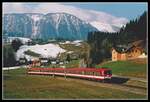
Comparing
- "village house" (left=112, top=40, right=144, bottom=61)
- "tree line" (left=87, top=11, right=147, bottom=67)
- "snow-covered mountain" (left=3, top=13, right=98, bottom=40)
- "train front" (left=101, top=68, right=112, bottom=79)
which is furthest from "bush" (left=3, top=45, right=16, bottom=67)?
"village house" (left=112, top=40, right=144, bottom=61)

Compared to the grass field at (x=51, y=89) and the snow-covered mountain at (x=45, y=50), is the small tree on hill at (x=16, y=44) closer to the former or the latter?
the snow-covered mountain at (x=45, y=50)

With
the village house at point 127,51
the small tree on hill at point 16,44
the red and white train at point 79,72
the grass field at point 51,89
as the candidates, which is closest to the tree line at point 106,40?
the village house at point 127,51

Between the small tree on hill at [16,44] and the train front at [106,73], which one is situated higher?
the small tree on hill at [16,44]

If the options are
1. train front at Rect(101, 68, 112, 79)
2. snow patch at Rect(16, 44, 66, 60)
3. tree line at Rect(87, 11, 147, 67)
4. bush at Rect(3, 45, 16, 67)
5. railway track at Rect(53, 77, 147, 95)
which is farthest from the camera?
snow patch at Rect(16, 44, 66, 60)

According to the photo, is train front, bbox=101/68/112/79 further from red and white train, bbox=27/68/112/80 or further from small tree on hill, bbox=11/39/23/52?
small tree on hill, bbox=11/39/23/52

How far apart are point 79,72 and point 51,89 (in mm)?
1364

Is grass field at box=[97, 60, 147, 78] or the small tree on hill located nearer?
grass field at box=[97, 60, 147, 78]

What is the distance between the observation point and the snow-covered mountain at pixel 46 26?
17.2 m

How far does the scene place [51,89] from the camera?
56.0 ft

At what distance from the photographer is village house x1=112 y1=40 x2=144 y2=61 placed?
17.1 meters

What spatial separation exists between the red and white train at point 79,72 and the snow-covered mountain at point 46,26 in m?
1.28

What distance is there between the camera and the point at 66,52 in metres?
17.5

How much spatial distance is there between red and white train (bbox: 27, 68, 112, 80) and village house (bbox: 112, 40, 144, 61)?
2.14ft

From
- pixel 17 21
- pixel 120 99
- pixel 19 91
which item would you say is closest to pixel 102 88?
pixel 120 99
